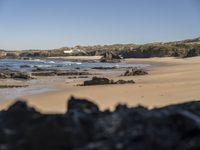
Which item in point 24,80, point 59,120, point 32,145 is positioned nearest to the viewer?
point 32,145

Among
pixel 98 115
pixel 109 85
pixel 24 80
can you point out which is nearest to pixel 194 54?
pixel 24 80

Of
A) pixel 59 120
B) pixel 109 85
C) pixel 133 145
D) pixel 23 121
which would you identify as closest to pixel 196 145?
pixel 133 145

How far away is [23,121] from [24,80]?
997 inches

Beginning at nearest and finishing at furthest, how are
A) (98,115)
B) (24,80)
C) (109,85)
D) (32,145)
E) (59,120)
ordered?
(32,145)
(59,120)
(98,115)
(109,85)
(24,80)

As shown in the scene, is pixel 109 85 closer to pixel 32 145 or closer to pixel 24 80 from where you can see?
pixel 24 80

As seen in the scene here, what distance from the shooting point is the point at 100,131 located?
521 cm

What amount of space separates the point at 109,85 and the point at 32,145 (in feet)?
60.4

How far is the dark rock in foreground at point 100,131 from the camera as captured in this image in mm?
4980

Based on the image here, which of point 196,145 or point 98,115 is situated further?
point 98,115

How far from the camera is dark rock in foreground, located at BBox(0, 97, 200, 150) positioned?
4.98 metres

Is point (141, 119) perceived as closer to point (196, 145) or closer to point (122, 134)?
point (122, 134)

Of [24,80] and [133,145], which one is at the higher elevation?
[133,145]

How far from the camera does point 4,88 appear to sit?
24.2 meters

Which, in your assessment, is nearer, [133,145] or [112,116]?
[133,145]
